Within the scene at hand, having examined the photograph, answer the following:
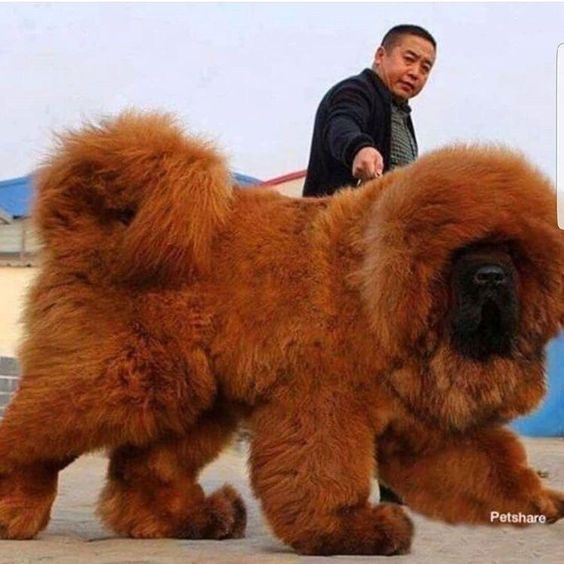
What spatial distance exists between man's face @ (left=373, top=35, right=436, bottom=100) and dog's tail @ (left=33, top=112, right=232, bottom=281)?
31.5 inches

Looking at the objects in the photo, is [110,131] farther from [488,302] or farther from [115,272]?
[488,302]

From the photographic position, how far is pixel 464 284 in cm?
299

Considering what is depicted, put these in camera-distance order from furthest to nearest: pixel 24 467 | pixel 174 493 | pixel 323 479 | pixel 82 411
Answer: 1. pixel 174 493
2. pixel 24 467
3. pixel 82 411
4. pixel 323 479

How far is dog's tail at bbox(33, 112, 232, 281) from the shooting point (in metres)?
3.27

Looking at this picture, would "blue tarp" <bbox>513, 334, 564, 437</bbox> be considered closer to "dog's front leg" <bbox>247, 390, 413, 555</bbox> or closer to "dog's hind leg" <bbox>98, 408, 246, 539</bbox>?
"dog's front leg" <bbox>247, 390, 413, 555</bbox>

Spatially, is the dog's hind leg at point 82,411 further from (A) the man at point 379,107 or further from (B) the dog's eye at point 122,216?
(A) the man at point 379,107

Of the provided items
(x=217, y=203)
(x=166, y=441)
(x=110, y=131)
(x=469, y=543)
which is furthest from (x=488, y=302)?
(x=110, y=131)

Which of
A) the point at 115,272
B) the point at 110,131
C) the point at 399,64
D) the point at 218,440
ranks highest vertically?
the point at 399,64

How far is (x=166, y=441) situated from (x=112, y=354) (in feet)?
1.20

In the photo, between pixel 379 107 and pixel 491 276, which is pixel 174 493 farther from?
pixel 379 107

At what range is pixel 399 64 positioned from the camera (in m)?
3.97

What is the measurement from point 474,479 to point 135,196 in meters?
1.26

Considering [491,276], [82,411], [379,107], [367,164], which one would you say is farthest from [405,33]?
[82,411]

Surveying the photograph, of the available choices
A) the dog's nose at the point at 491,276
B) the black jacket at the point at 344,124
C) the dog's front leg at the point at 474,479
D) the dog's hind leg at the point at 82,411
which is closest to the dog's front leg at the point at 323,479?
the dog's front leg at the point at 474,479
